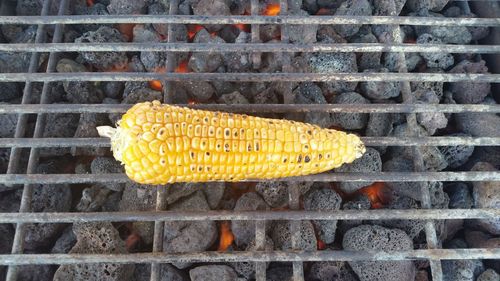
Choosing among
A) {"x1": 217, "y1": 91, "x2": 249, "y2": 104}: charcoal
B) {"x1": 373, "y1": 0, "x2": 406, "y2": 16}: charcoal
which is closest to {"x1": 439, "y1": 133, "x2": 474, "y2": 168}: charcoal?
{"x1": 373, "y1": 0, "x2": 406, "y2": 16}: charcoal

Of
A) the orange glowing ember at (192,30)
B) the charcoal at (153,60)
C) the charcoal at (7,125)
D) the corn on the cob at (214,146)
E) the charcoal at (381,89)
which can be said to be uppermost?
the orange glowing ember at (192,30)

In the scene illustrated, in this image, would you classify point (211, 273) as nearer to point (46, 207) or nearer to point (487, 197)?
point (46, 207)

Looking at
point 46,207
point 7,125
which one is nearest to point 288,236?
point 46,207

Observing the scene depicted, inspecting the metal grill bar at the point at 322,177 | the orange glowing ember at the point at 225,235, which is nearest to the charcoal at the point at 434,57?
the metal grill bar at the point at 322,177

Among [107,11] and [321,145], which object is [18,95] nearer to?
[107,11]

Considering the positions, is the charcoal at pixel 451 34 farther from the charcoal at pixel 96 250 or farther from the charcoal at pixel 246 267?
the charcoal at pixel 96 250

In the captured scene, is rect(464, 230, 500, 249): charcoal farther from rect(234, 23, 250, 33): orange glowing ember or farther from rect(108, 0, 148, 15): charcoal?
rect(108, 0, 148, 15): charcoal
